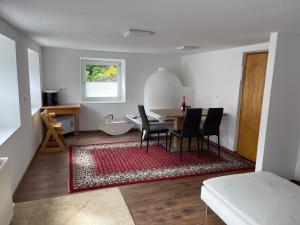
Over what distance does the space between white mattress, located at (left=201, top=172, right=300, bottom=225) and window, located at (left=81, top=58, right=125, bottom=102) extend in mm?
4044

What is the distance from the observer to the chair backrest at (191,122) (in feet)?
12.1

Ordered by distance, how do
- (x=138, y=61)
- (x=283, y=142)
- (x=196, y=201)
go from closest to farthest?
(x=196, y=201)
(x=283, y=142)
(x=138, y=61)

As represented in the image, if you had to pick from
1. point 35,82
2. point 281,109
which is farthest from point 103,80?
point 281,109

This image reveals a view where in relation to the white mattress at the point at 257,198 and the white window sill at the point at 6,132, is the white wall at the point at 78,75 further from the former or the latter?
the white mattress at the point at 257,198

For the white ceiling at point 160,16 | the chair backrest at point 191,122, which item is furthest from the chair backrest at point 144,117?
the white ceiling at point 160,16

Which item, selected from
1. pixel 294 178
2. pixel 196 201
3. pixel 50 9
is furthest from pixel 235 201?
pixel 50 9

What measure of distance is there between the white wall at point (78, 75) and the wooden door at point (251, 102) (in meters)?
2.45

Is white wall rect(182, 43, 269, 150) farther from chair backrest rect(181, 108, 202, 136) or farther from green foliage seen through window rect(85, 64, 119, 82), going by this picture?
green foliage seen through window rect(85, 64, 119, 82)

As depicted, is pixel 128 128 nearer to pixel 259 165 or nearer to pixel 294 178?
pixel 259 165

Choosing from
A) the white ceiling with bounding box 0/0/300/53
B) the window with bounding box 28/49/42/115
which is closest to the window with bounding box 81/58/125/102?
the window with bounding box 28/49/42/115

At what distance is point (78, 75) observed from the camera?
525 cm

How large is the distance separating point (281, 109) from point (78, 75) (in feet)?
14.1

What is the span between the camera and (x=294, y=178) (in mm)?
3168

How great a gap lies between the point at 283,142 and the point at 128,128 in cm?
331
